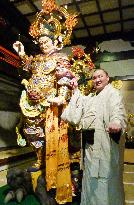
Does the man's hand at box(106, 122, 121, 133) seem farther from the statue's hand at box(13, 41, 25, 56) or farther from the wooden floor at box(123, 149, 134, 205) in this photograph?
the statue's hand at box(13, 41, 25, 56)

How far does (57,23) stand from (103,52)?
6421 millimetres

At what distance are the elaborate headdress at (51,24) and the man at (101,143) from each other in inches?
50.6

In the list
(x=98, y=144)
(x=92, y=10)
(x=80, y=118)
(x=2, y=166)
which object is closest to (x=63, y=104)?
(x=80, y=118)

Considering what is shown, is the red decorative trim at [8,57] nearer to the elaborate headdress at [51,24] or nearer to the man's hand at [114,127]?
the elaborate headdress at [51,24]

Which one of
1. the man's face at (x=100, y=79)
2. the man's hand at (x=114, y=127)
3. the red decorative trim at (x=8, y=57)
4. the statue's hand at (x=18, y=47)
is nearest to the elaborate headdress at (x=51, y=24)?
the statue's hand at (x=18, y=47)

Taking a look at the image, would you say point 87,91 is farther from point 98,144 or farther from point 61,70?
point 98,144

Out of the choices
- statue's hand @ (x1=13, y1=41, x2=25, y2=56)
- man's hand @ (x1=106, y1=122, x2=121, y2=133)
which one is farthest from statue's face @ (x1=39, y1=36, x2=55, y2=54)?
man's hand @ (x1=106, y1=122, x2=121, y2=133)

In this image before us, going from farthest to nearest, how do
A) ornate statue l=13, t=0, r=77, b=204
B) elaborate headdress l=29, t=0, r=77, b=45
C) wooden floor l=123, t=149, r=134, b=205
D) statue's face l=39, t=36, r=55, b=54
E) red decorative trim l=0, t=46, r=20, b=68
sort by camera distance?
1. red decorative trim l=0, t=46, r=20, b=68
2. elaborate headdress l=29, t=0, r=77, b=45
3. statue's face l=39, t=36, r=55, b=54
4. wooden floor l=123, t=149, r=134, b=205
5. ornate statue l=13, t=0, r=77, b=204

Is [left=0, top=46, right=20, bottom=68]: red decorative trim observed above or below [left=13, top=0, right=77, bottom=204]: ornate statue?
above

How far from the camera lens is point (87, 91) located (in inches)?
183

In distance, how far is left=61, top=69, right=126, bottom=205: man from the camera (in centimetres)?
272

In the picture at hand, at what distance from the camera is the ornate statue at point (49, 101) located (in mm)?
3322

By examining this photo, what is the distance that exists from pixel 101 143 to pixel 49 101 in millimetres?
920

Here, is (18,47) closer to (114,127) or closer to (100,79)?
(100,79)
